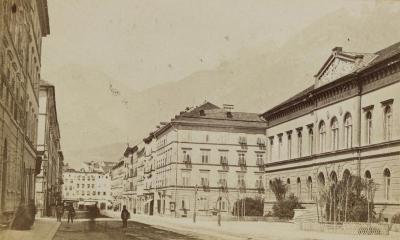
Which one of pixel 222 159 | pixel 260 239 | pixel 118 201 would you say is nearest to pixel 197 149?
pixel 222 159

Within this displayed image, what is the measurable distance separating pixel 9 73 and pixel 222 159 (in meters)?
51.9

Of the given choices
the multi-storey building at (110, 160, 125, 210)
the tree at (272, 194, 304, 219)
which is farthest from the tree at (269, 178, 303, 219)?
the multi-storey building at (110, 160, 125, 210)

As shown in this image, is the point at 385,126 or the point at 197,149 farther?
the point at 197,149

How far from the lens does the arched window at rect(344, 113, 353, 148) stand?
40.3 metres

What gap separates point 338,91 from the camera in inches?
1670

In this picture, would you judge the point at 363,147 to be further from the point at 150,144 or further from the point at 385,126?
the point at 150,144

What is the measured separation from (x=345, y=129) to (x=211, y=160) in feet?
111

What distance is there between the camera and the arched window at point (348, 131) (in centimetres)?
4034

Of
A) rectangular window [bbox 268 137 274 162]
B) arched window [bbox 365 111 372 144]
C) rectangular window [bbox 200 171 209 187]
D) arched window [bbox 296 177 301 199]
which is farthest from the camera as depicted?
rectangular window [bbox 200 171 209 187]

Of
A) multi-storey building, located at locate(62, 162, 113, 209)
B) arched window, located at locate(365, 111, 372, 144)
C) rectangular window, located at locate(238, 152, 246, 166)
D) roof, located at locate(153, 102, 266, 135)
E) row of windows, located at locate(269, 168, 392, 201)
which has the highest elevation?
roof, located at locate(153, 102, 266, 135)

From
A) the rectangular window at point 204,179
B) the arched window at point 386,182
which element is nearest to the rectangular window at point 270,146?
the rectangular window at point 204,179

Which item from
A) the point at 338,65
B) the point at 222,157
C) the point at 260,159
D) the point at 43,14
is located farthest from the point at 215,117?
the point at 43,14

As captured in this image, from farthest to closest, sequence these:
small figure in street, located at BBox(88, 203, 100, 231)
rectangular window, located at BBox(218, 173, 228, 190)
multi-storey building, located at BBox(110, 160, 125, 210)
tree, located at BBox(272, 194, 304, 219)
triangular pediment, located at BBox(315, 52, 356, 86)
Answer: multi-storey building, located at BBox(110, 160, 125, 210) < rectangular window, located at BBox(218, 173, 228, 190) < tree, located at BBox(272, 194, 304, 219) < triangular pediment, located at BBox(315, 52, 356, 86) < small figure in street, located at BBox(88, 203, 100, 231)

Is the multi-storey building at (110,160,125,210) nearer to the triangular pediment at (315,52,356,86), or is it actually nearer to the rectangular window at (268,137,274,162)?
the rectangular window at (268,137,274,162)
